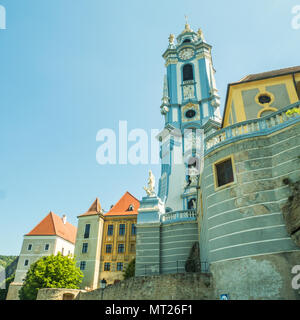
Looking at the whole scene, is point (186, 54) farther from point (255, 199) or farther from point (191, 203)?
point (255, 199)

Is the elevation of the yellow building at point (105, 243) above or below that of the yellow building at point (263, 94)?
below

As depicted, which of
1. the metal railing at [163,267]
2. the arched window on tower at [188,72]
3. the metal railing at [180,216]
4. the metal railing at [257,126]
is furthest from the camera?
the arched window on tower at [188,72]

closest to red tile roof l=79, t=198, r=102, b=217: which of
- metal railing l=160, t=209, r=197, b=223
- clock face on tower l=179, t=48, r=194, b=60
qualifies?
metal railing l=160, t=209, r=197, b=223

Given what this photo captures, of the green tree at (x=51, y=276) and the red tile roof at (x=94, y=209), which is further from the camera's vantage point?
the red tile roof at (x=94, y=209)

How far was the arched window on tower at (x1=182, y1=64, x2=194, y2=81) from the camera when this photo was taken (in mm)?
38000

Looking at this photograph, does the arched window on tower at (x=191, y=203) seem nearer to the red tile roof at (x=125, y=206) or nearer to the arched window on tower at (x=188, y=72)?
the red tile roof at (x=125, y=206)

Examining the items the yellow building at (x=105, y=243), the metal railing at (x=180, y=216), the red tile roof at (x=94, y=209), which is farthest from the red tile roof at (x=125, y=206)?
the metal railing at (x=180, y=216)

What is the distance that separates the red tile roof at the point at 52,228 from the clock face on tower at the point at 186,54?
32601mm

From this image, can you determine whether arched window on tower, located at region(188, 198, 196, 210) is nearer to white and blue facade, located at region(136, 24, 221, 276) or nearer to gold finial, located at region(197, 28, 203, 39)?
white and blue facade, located at region(136, 24, 221, 276)

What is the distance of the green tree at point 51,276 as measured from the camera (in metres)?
28.8

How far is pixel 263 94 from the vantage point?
→ 18.9 meters

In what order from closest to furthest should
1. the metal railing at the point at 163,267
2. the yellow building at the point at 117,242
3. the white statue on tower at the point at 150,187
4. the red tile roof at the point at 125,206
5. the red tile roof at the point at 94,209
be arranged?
the metal railing at the point at 163,267 < the white statue on tower at the point at 150,187 < the yellow building at the point at 117,242 < the red tile roof at the point at 125,206 < the red tile roof at the point at 94,209

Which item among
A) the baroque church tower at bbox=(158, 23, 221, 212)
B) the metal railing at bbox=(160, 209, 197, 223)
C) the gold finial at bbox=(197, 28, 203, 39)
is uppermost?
the gold finial at bbox=(197, 28, 203, 39)

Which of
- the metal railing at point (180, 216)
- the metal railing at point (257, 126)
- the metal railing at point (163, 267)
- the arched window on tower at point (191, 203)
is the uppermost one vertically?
the arched window on tower at point (191, 203)
